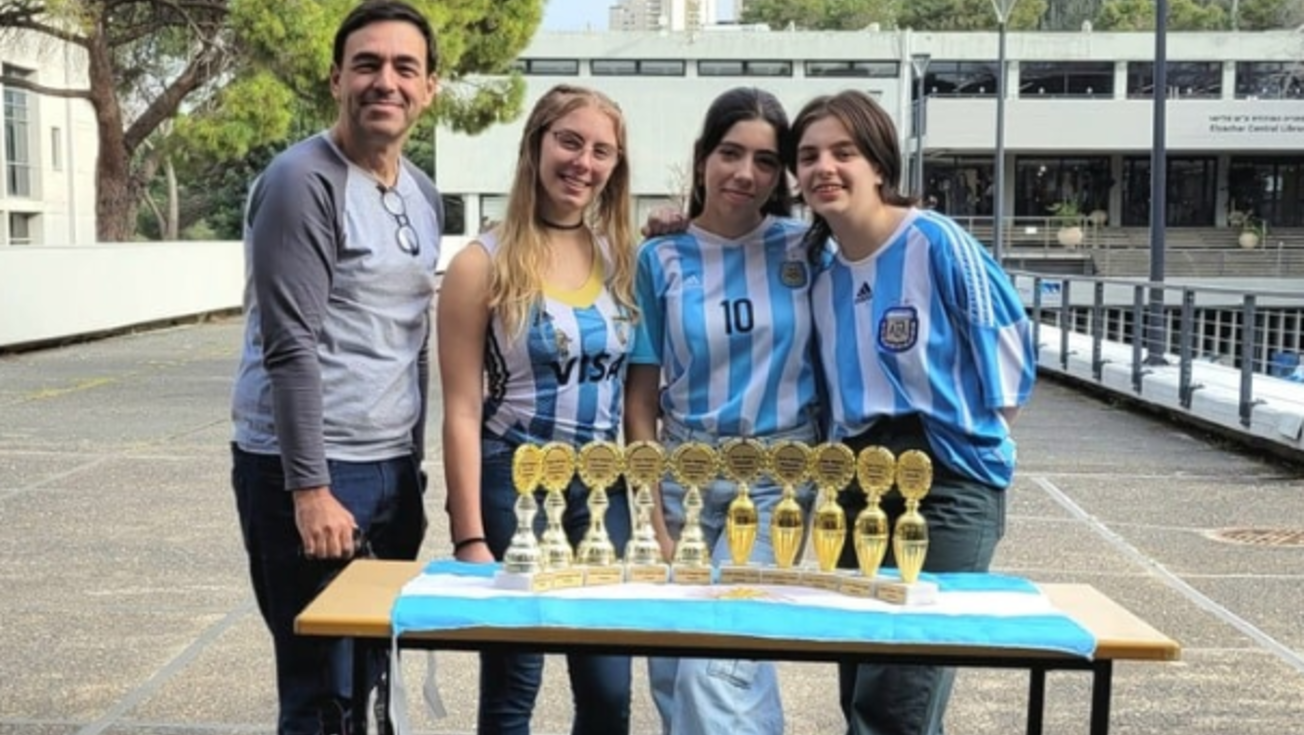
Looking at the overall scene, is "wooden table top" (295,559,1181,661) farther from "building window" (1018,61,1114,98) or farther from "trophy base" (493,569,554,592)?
"building window" (1018,61,1114,98)

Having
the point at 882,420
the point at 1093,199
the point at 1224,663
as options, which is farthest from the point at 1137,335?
the point at 1093,199

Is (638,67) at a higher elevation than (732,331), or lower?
higher

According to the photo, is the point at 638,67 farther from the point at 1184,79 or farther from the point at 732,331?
the point at 732,331

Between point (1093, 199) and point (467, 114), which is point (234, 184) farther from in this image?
point (467, 114)

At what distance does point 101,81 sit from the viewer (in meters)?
23.0

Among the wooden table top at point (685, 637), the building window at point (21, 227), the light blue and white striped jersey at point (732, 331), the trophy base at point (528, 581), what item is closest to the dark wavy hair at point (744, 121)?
the light blue and white striped jersey at point (732, 331)

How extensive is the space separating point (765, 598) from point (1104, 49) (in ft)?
169

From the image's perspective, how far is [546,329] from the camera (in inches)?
125

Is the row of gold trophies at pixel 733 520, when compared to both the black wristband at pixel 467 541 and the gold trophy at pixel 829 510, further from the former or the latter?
the black wristband at pixel 467 541

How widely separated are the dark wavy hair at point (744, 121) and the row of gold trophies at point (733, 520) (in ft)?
2.18

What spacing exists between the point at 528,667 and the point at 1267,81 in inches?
2107

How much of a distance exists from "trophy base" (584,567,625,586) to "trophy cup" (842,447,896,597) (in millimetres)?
445

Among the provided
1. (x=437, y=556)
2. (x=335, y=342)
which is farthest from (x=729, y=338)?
(x=437, y=556)

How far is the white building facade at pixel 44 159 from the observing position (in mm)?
36406
